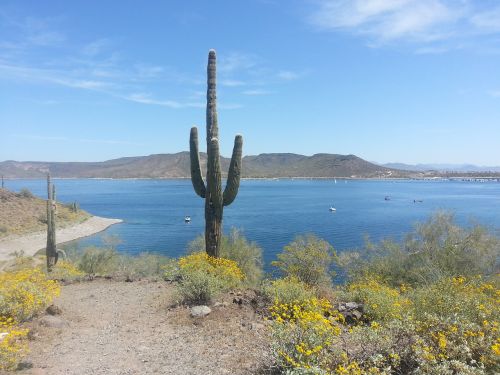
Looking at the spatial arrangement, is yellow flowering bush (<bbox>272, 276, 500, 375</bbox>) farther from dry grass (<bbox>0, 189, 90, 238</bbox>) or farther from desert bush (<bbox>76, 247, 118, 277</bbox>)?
dry grass (<bbox>0, 189, 90, 238</bbox>)

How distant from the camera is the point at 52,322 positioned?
24.8 feet

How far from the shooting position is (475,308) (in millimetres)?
5988

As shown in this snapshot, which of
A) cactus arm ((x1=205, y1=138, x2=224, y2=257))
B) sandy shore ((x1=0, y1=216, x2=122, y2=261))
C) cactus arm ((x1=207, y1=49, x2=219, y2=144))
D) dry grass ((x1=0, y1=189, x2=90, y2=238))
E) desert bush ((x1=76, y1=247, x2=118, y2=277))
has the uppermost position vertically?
cactus arm ((x1=207, y1=49, x2=219, y2=144))

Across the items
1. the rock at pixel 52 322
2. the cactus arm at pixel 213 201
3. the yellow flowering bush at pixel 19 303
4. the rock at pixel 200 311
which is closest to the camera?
the yellow flowering bush at pixel 19 303

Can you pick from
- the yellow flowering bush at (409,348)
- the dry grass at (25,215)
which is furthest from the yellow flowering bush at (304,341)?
the dry grass at (25,215)

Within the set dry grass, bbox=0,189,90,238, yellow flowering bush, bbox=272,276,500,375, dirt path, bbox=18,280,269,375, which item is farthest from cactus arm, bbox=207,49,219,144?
dry grass, bbox=0,189,90,238

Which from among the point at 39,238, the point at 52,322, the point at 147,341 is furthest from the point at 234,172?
the point at 39,238

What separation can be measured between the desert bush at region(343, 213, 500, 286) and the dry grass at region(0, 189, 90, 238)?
40.7 m

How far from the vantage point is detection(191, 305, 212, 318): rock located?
26.2 feet

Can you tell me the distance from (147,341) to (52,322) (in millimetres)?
2097

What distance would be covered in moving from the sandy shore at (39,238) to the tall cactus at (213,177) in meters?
31.1

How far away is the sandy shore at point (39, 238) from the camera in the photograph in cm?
3909

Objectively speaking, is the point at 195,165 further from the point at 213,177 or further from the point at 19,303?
the point at 19,303

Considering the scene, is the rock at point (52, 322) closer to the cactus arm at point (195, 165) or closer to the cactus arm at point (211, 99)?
the cactus arm at point (195, 165)
